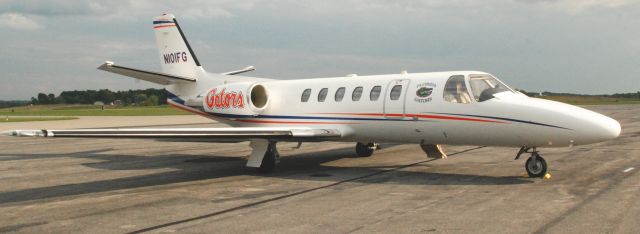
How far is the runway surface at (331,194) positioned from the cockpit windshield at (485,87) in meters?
1.77

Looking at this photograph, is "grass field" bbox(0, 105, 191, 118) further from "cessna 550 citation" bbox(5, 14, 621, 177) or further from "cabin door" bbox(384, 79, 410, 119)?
"cabin door" bbox(384, 79, 410, 119)

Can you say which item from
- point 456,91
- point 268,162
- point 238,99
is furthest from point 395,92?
point 238,99

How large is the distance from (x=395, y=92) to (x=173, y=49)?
382 inches

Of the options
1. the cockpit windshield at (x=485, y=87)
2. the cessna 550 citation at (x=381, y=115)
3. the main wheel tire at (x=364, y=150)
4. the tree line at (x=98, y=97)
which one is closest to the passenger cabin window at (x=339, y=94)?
the cessna 550 citation at (x=381, y=115)

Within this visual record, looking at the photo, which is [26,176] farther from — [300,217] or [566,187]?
[566,187]

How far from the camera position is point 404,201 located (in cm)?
940

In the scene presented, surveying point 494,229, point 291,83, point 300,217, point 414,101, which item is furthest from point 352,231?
point 291,83

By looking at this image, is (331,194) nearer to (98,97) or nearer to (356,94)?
(356,94)

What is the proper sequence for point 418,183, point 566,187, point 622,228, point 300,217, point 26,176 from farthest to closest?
1. point 26,176
2. point 418,183
3. point 566,187
4. point 300,217
5. point 622,228

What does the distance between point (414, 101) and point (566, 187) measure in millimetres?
3828

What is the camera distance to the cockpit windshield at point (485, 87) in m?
11.9

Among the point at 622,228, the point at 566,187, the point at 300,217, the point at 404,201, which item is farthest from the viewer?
the point at 566,187

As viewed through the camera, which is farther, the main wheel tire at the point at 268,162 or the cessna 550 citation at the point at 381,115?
the main wheel tire at the point at 268,162

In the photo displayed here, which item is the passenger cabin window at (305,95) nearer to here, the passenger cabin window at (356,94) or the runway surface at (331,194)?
the passenger cabin window at (356,94)
